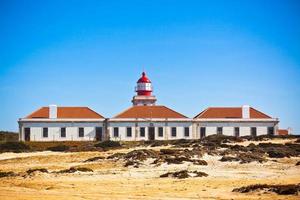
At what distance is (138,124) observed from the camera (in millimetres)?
45656

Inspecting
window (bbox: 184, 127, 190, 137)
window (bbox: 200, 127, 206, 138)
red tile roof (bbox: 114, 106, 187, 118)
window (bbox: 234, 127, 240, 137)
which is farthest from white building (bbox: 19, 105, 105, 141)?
window (bbox: 234, 127, 240, 137)

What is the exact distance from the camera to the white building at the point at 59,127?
45.6 metres

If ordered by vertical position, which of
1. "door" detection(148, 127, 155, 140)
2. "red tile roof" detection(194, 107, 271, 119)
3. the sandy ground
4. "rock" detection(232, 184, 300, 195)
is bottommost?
the sandy ground

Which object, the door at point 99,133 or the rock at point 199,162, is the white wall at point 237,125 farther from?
the rock at point 199,162

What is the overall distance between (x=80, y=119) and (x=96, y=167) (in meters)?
23.4

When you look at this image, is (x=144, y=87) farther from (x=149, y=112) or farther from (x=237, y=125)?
(x=237, y=125)

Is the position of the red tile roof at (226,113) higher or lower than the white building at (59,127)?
higher

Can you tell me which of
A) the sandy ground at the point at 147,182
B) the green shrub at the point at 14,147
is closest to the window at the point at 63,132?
the green shrub at the point at 14,147

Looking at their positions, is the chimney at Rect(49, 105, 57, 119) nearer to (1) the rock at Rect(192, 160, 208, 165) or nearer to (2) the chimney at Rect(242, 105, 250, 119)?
(2) the chimney at Rect(242, 105, 250, 119)

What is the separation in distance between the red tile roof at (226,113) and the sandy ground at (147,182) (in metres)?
23.0

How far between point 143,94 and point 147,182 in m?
39.4

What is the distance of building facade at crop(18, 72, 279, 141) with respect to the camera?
45594 mm

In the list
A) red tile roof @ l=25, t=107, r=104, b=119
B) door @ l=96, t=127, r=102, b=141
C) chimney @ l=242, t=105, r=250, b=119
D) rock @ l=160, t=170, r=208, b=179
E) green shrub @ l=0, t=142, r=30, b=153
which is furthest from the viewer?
chimney @ l=242, t=105, r=250, b=119

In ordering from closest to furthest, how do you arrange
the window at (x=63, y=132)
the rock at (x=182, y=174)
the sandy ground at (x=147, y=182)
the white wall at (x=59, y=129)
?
the sandy ground at (x=147, y=182) → the rock at (x=182, y=174) → the white wall at (x=59, y=129) → the window at (x=63, y=132)
